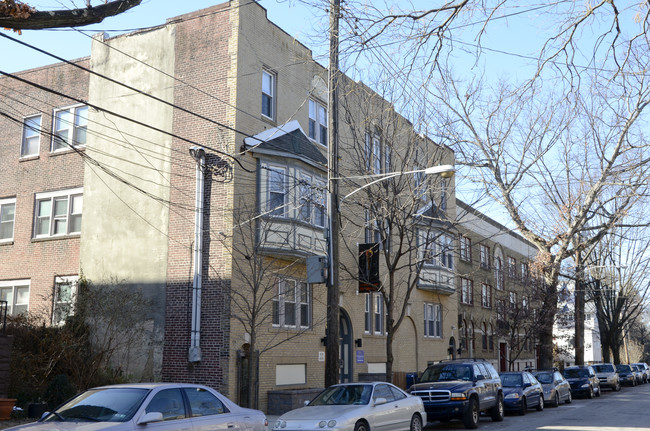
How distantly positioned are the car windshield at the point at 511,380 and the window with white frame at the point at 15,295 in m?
16.6

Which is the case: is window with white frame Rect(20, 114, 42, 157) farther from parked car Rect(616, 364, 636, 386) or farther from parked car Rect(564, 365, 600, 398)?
parked car Rect(616, 364, 636, 386)

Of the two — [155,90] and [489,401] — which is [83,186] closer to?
[155,90]

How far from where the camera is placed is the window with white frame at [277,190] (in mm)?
20859

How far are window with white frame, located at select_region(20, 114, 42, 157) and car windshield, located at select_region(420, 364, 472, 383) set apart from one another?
16191mm

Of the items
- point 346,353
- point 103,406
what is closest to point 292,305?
point 346,353

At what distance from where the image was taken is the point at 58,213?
23844 millimetres

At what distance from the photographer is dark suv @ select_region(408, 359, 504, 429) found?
1695 cm

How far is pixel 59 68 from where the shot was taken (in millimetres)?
24938

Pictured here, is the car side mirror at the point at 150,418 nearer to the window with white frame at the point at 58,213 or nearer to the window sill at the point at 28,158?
the window with white frame at the point at 58,213

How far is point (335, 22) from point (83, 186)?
15459 mm

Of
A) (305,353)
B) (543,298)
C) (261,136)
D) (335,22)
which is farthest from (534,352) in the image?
(335,22)

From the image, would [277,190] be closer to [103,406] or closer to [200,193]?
[200,193]

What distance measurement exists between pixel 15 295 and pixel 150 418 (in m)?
17.8

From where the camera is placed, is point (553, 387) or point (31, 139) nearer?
point (31, 139)
